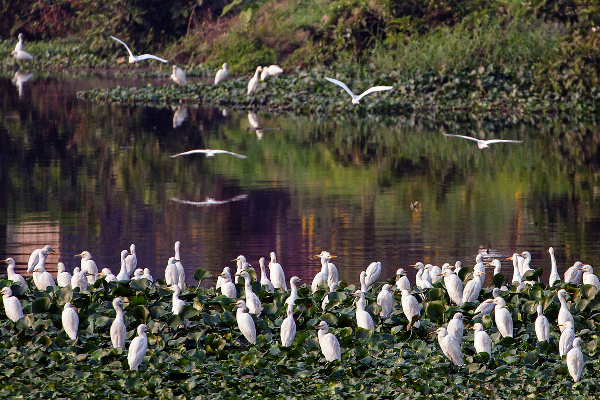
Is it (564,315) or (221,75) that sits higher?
(221,75)

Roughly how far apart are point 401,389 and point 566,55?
20.1 meters

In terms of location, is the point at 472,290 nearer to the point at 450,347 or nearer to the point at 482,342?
the point at 482,342

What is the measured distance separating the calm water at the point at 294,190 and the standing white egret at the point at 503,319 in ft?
9.37

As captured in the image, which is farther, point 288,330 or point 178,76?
point 178,76

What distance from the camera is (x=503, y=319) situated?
8281 mm

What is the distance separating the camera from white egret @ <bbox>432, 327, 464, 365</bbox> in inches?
306

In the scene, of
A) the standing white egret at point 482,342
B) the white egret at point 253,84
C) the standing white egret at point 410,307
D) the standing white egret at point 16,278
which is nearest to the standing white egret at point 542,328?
the standing white egret at point 482,342

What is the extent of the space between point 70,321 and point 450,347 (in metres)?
2.88

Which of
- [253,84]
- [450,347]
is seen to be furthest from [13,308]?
[253,84]

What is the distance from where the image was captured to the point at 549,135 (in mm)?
23156

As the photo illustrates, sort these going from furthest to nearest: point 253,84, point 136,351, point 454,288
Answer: point 253,84
point 454,288
point 136,351

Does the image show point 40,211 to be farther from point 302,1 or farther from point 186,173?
point 302,1

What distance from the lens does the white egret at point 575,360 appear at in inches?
296

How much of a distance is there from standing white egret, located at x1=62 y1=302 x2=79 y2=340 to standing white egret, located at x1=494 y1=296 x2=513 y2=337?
3237mm
